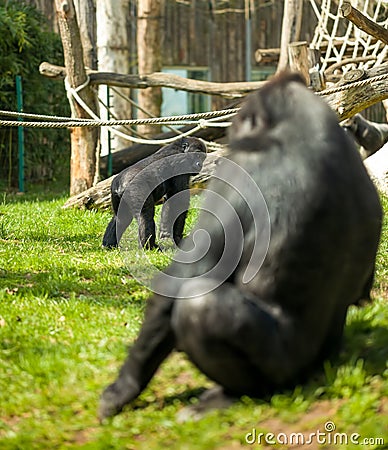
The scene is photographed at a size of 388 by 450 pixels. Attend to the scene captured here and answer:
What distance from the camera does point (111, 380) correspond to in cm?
336

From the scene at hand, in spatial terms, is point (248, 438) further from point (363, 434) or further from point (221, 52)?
point (221, 52)

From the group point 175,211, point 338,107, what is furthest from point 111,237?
point 338,107

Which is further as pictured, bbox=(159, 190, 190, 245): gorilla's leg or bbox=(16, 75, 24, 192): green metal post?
bbox=(16, 75, 24, 192): green metal post

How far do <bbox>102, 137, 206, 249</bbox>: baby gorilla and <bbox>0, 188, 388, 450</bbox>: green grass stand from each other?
1.90m

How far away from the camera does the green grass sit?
2842mm

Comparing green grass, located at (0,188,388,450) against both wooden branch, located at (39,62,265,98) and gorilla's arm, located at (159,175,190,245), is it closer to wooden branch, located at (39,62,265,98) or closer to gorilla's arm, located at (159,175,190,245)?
gorilla's arm, located at (159,175,190,245)

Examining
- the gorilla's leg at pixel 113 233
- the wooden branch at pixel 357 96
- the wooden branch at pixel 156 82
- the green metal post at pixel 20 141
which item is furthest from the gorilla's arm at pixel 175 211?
the green metal post at pixel 20 141

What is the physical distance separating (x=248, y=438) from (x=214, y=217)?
2.73 feet

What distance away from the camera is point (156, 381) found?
3316mm

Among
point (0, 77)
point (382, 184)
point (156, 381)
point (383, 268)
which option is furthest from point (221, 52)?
point (156, 381)

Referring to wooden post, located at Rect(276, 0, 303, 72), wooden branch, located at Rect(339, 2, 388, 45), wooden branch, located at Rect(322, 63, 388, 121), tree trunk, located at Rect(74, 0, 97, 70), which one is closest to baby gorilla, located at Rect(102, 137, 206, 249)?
wooden branch, located at Rect(322, 63, 388, 121)

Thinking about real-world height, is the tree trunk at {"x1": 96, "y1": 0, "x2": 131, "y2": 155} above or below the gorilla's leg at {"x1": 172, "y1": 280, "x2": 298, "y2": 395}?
above

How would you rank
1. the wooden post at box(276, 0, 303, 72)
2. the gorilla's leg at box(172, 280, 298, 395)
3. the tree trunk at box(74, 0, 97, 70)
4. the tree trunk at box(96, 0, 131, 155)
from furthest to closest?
the tree trunk at box(96, 0, 131, 155) < the tree trunk at box(74, 0, 97, 70) < the wooden post at box(276, 0, 303, 72) < the gorilla's leg at box(172, 280, 298, 395)

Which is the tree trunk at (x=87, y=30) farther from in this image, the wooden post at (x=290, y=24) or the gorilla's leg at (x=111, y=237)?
the gorilla's leg at (x=111, y=237)
